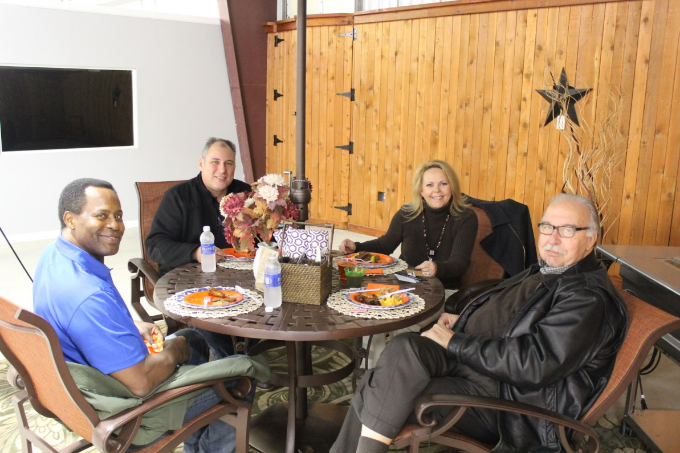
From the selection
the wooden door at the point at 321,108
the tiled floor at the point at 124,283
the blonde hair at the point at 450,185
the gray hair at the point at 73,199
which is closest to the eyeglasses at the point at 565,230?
the blonde hair at the point at 450,185

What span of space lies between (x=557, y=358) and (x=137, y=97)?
6013 mm

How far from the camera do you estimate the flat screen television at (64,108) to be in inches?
234

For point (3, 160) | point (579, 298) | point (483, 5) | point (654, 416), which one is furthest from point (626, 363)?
point (3, 160)

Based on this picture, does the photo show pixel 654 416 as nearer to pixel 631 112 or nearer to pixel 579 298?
pixel 579 298

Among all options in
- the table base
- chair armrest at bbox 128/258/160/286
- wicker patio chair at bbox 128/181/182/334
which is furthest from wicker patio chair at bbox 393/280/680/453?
wicker patio chair at bbox 128/181/182/334

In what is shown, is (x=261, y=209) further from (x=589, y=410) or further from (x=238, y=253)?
(x=589, y=410)

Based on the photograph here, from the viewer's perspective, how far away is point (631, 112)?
4.78m

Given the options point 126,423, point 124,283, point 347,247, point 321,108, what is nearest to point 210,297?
point 126,423

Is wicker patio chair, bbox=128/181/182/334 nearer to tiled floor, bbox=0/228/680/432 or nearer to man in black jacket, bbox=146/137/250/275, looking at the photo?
man in black jacket, bbox=146/137/250/275

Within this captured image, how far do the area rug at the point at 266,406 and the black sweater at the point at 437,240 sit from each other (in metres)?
0.72

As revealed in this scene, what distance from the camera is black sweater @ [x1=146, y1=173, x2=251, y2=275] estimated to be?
293cm

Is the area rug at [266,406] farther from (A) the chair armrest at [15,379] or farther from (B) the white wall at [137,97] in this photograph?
(B) the white wall at [137,97]

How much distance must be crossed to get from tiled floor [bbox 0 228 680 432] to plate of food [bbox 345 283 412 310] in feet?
4.52

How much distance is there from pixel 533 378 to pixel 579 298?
275 mm
